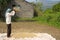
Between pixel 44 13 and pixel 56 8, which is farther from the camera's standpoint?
pixel 44 13

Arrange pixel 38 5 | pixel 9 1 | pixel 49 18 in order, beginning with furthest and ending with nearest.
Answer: pixel 38 5 < pixel 9 1 < pixel 49 18

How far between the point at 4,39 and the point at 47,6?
86.5 feet

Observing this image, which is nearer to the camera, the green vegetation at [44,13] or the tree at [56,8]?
the green vegetation at [44,13]

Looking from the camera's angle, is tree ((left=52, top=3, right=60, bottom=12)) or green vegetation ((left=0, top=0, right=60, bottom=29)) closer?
green vegetation ((left=0, top=0, right=60, bottom=29))

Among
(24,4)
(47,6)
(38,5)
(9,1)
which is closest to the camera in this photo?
(9,1)

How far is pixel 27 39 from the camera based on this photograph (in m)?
8.27

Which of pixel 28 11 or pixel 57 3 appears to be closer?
pixel 28 11

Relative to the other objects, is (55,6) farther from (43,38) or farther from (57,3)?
(43,38)

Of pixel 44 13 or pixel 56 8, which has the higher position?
pixel 56 8

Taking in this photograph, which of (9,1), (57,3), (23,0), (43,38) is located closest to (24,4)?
(23,0)

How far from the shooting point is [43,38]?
27.8 ft

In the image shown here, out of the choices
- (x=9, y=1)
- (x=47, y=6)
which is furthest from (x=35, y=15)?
(x=9, y=1)

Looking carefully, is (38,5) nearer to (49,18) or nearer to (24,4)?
(24,4)

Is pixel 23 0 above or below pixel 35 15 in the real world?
above
